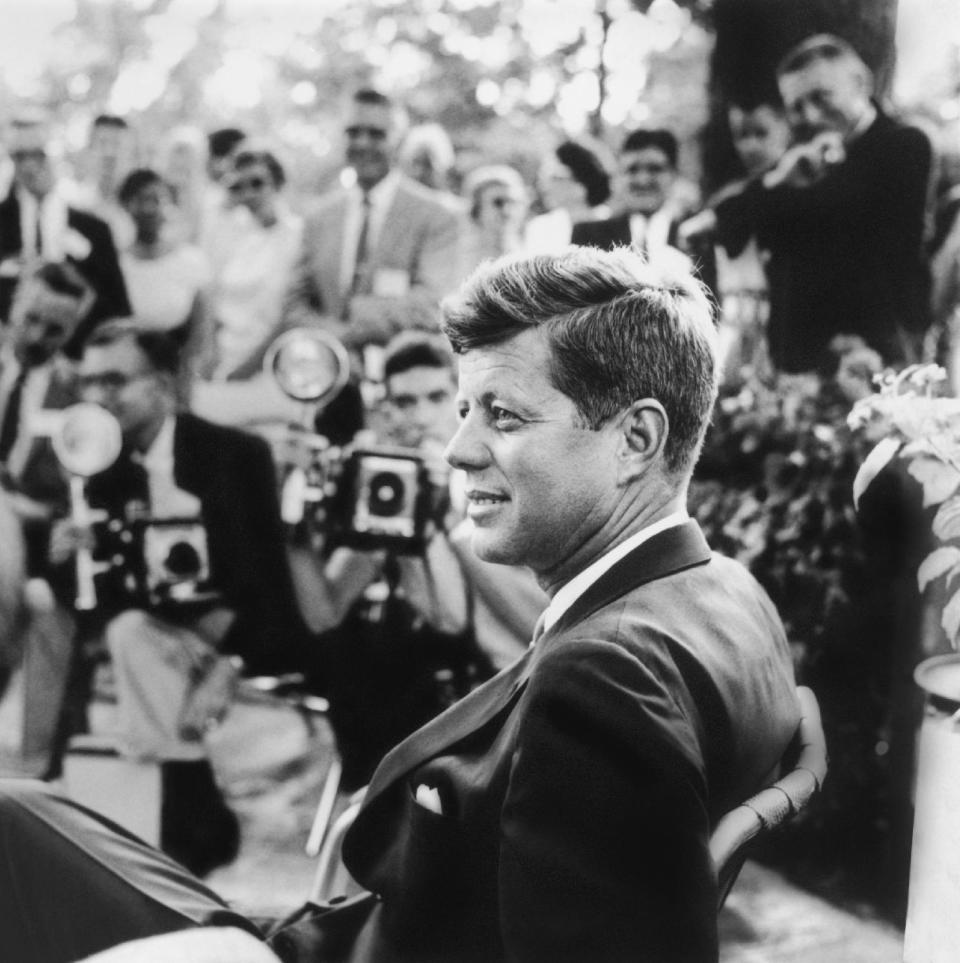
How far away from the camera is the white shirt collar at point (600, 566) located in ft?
5.92

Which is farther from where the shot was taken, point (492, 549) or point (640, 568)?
point (492, 549)

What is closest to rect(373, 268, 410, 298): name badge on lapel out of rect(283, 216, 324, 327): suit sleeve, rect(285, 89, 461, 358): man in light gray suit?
rect(285, 89, 461, 358): man in light gray suit

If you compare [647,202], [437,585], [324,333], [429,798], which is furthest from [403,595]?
[647,202]

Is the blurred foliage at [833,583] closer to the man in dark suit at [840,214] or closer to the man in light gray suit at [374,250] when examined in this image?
the man in dark suit at [840,214]

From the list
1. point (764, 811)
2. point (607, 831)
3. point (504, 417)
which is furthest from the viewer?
point (504, 417)

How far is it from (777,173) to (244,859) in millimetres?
1945

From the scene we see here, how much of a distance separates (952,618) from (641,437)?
Result: 3.61 ft

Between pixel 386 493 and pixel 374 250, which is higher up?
pixel 374 250

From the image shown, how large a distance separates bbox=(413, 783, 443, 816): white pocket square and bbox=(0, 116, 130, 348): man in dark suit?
1402 mm

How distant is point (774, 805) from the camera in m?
1.71

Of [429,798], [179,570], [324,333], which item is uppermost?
[324,333]

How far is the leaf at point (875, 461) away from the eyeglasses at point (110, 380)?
1.60 meters

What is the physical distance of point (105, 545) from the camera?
2689 millimetres

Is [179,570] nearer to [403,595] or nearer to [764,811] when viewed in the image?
[403,595]
